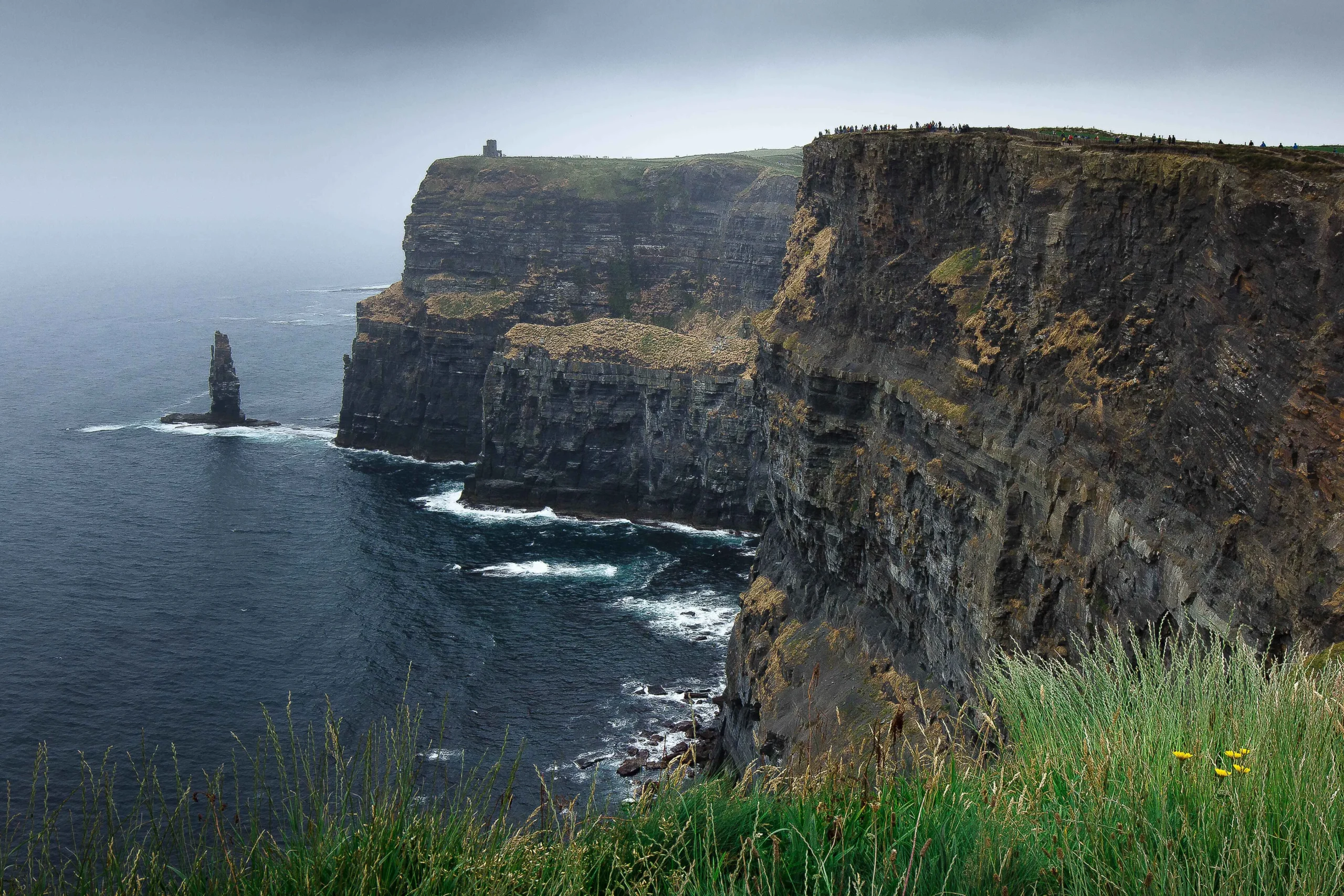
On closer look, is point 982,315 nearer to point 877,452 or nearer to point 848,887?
point 877,452

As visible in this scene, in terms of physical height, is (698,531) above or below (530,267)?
below

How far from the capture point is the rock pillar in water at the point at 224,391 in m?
138

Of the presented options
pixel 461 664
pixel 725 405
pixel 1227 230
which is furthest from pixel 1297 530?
pixel 725 405

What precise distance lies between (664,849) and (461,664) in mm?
63059

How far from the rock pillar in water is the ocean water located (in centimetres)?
476

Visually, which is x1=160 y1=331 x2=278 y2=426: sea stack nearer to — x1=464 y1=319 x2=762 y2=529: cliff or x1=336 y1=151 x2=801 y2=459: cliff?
x1=336 y1=151 x2=801 y2=459: cliff

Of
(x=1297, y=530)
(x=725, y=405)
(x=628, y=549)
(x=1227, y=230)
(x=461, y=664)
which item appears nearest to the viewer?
(x=1297, y=530)

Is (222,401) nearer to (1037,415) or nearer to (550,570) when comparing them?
(550,570)

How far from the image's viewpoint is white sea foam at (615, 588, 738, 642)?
267 feet

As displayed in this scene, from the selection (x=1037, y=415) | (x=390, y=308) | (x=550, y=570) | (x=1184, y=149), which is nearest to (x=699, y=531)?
(x=550, y=570)

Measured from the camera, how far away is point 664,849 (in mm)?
12898

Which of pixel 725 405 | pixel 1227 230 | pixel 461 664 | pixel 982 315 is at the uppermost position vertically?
pixel 1227 230

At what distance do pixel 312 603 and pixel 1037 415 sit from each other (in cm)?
5961

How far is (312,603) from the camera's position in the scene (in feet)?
269
